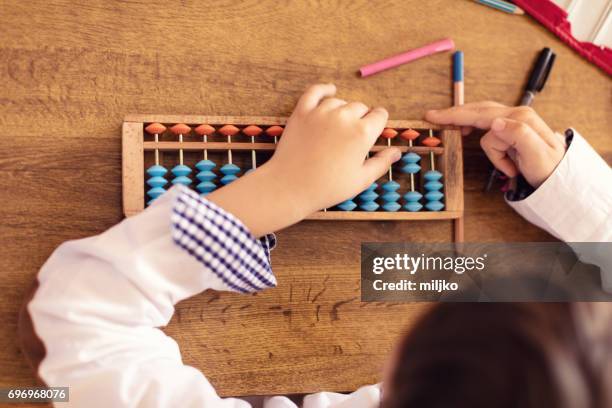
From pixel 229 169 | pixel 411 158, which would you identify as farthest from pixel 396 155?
pixel 229 169

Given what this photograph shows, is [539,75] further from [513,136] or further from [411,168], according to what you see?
[411,168]

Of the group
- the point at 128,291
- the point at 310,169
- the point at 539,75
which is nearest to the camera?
the point at 128,291

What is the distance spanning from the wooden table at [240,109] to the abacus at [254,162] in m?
0.04

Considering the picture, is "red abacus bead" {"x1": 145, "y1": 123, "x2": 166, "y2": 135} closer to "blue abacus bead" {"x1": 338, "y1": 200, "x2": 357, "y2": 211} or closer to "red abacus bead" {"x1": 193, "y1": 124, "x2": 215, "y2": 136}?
"red abacus bead" {"x1": 193, "y1": 124, "x2": 215, "y2": 136}

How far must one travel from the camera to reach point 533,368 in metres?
0.33

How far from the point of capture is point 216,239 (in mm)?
579

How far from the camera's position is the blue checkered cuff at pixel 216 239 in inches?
22.2

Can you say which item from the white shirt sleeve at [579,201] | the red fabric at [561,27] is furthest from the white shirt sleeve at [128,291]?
the red fabric at [561,27]

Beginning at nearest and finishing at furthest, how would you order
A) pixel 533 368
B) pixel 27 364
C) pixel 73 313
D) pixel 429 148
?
pixel 533 368 → pixel 73 313 → pixel 27 364 → pixel 429 148

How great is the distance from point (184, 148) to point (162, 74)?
4.9 inches

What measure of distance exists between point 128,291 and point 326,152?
0.97 ft

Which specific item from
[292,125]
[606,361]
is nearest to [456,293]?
[292,125]

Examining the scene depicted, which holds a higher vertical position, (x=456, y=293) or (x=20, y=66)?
(x=20, y=66)

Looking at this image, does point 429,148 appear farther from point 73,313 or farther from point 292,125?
point 73,313
